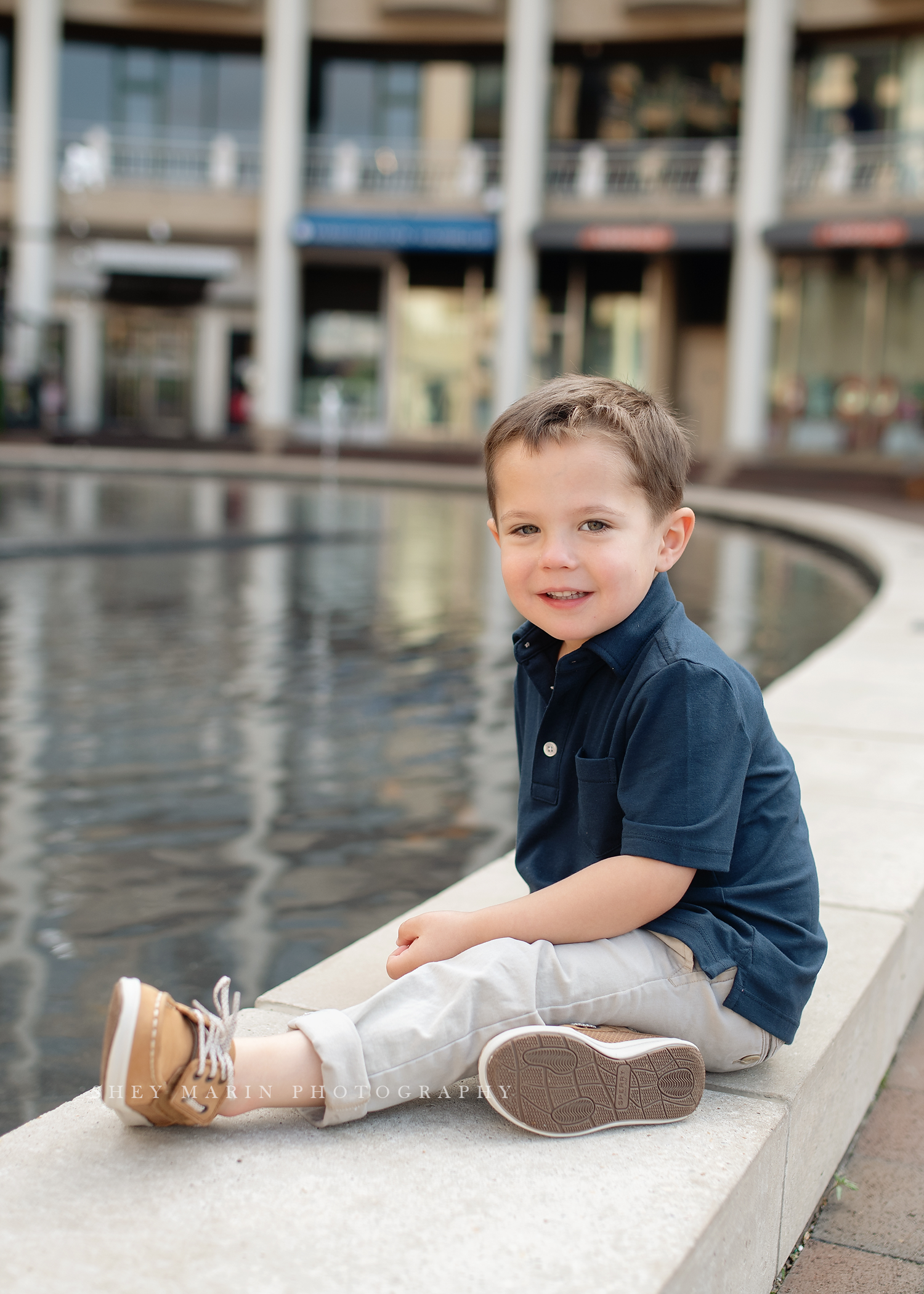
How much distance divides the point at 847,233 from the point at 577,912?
2618cm

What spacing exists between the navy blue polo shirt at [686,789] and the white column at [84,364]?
31.6 metres

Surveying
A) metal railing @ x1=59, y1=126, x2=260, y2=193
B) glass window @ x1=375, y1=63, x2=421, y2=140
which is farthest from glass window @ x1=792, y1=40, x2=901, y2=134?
metal railing @ x1=59, y1=126, x2=260, y2=193

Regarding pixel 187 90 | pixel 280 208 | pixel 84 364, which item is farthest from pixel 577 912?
pixel 187 90

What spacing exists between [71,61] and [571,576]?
110ft

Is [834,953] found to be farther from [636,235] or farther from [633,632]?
[636,235]

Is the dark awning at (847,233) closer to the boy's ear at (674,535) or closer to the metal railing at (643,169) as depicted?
the metal railing at (643,169)

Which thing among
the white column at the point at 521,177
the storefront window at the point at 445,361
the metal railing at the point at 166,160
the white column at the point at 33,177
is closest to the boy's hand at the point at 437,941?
the white column at the point at 521,177

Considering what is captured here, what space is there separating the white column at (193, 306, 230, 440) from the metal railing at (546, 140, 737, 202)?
8305 millimetres

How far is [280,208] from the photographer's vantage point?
1166 inches

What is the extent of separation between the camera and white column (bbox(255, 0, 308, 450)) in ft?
95.4

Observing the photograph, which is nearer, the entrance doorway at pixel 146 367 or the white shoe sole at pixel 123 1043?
the white shoe sole at pixel 123 1043

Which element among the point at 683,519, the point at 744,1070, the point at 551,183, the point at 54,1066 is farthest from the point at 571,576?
the point at 551,183

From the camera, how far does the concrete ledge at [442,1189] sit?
1.56 metres

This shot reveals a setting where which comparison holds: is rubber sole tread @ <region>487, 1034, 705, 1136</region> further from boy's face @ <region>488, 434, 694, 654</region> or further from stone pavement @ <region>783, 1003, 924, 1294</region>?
boy's face @ <region>488, 434, 694, 654</region>
